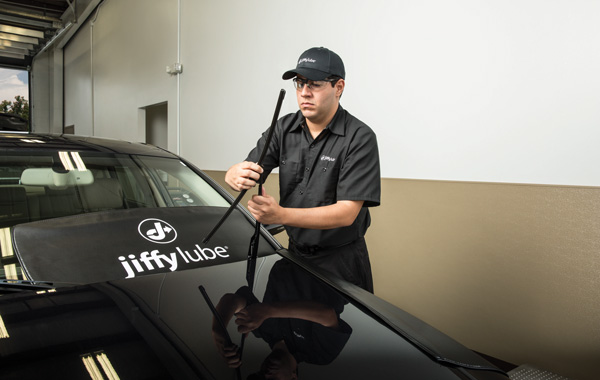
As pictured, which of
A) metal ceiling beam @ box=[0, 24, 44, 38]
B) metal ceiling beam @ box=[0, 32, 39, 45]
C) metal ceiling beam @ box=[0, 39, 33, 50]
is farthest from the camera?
metal ceiling beam @ box=[0, 39, 33, 50]

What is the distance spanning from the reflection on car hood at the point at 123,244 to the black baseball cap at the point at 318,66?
58 cm

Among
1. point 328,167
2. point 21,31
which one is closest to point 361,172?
point 328,167

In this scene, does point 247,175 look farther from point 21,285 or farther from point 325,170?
point 21,285

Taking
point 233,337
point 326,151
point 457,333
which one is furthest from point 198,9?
point 233,337

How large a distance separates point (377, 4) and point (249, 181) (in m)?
1.99

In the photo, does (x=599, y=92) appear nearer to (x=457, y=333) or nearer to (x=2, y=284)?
(x=457, y=333)

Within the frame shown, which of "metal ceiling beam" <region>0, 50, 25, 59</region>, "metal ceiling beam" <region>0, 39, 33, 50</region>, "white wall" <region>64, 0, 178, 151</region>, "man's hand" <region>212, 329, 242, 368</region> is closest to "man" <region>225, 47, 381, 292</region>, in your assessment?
"man's hand" <region>212, 329, 242, 368</region>

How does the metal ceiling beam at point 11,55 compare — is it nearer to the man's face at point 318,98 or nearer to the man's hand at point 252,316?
the man's face at point 318,98

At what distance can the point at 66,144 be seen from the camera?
144 centimetres

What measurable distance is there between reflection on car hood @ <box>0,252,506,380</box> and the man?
0.30m

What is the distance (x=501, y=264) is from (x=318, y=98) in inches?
54.0

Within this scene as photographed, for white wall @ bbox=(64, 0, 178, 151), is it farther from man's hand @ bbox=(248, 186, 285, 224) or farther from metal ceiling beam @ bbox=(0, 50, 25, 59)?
man's hand @ bbox=(248, 186, 285, 224)

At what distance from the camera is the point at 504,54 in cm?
200

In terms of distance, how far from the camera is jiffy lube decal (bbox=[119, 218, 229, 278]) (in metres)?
1.09
